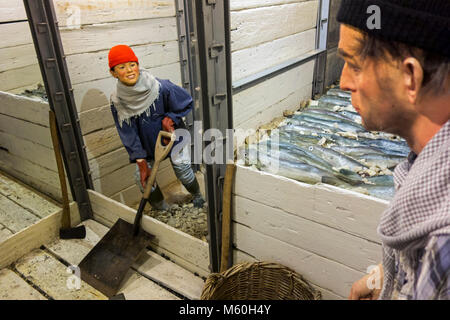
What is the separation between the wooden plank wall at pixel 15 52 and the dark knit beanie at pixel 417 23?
12.8 feet

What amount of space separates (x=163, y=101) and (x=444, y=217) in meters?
2.43

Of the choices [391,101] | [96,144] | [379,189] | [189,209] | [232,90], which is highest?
[391,101]

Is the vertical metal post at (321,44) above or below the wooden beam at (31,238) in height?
above

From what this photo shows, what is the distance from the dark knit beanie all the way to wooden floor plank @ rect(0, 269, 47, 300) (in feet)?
8.70

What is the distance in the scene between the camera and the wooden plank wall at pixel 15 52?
3.41m

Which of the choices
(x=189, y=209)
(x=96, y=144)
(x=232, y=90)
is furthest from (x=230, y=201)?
(x=96, y=144)

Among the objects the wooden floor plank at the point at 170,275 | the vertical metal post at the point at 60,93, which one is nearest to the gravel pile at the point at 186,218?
the wooden floor plank at the point at 170,275

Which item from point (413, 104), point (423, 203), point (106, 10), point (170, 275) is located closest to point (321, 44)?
point (106, 10)

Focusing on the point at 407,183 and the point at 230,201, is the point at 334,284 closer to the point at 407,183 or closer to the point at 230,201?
the point at 230,201

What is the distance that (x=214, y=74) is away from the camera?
5.56 ft

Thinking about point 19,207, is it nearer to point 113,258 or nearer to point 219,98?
point 113,258

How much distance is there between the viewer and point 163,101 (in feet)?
9.00

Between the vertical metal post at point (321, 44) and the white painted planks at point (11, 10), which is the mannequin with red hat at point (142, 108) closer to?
the vertical metal post at point (321, 44)

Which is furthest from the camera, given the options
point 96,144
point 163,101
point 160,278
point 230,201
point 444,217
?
point 96,144
